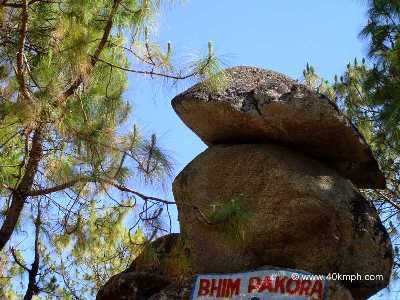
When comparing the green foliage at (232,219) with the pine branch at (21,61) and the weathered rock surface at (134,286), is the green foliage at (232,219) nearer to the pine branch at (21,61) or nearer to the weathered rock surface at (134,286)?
the pine branch at (21,61)

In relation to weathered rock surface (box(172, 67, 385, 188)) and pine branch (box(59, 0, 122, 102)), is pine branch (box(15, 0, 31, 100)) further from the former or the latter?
weathered rock surface (box(172, 67, 385, 188))

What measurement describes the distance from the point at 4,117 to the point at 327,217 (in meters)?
2.01

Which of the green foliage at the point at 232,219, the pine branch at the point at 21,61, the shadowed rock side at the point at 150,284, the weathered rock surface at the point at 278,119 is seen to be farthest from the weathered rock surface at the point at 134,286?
the pine branch at the point at 21,61

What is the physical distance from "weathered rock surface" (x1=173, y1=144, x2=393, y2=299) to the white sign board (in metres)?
0.19

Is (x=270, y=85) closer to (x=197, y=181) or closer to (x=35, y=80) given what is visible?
(x=197, y=181)

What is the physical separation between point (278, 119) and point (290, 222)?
26.7 inches

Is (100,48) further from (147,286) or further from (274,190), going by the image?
(147,286)

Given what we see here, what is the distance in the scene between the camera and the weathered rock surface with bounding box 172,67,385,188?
15.0ft

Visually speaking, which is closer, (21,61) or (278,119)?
(21,61)

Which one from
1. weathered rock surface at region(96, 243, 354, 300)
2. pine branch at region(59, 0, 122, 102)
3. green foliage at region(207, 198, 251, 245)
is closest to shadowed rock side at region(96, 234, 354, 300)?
weathered rock surface at region(96, 243, 354, 300)

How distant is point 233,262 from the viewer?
456 cm

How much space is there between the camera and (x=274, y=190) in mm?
4520

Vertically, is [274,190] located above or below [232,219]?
above

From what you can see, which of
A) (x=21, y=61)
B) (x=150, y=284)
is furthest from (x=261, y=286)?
(x=21, y=61)
